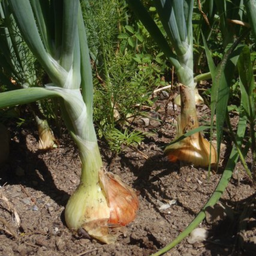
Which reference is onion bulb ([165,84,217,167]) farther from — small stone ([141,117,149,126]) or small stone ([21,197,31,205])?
small stone ([21,197,31,205])

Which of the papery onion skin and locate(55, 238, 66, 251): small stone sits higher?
the papery onion skin

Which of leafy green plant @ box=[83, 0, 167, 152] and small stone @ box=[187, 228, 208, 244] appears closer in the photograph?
small stone @ box=[187, 228, 208, 244]

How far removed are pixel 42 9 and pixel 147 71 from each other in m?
0.73

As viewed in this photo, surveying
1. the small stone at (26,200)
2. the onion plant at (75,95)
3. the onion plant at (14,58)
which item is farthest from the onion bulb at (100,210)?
the onion plant at (14,58)

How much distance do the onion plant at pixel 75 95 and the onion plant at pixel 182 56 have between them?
306mm

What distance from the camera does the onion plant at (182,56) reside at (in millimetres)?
1946

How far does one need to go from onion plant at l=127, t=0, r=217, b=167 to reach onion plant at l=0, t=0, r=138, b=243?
306mm

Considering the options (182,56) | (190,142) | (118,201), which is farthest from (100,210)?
(182,56)

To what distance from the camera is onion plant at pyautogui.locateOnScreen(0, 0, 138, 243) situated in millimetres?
1579

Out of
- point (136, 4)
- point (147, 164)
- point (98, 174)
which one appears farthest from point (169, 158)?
point (136, 4)

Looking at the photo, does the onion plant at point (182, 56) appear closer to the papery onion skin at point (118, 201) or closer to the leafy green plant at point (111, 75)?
the leafy green plant at point (111, 75)

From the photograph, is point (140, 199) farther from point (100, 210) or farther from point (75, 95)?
point (75, 95)

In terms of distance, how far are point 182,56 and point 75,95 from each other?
0.54 meters

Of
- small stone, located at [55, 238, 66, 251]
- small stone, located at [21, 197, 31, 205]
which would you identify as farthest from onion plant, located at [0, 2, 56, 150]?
small stone, located at [55, 238, 66, 251]
